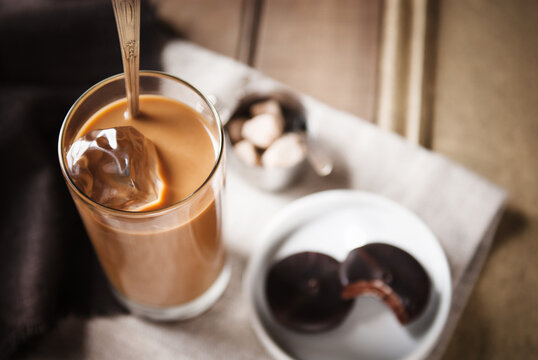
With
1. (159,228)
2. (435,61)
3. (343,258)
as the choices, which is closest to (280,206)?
(343,258)

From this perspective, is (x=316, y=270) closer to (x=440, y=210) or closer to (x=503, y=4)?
(x=440, y=210)

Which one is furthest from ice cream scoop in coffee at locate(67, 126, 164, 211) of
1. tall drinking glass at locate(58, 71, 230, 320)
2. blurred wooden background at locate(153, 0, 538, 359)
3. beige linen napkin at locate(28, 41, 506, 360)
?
blurred wooden background at locate(153, 0, 538, 359)

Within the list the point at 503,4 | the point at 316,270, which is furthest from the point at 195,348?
the point at 503,4

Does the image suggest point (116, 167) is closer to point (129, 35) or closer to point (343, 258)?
point (129, 35)

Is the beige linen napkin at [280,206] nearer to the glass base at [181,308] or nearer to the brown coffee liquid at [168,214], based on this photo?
the glass base at [181,308]

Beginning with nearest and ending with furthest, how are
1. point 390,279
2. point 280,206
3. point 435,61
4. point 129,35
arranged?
point 129,35 < point 390,279 < point 280,206 < point 435,61

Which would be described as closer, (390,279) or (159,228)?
(159,228)
